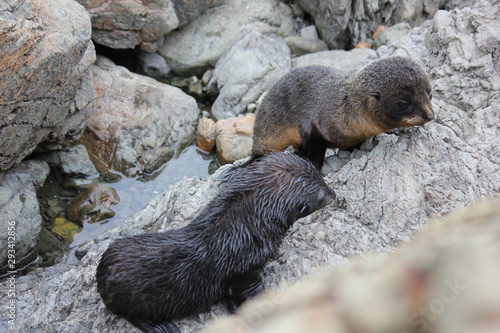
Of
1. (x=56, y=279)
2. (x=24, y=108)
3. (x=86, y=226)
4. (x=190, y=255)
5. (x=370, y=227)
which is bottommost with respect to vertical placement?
(x=86, y=226)

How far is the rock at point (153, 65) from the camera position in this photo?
8922 mm

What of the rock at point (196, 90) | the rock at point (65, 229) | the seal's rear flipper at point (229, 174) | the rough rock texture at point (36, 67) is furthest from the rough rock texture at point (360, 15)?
the rock at point (65, 229)

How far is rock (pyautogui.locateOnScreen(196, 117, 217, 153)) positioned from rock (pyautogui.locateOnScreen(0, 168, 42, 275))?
2.98 m

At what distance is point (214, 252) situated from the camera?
361 centimetres

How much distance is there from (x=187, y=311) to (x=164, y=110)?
4.73 meters

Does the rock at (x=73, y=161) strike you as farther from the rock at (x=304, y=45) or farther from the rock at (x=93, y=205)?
the rock at (x=304, y=45)

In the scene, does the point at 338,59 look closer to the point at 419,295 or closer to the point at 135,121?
the point at 135,121

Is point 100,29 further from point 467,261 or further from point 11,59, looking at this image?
point 467,261

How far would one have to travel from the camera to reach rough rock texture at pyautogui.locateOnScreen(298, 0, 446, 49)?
8930mm

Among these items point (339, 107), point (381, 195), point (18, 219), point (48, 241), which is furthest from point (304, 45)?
point (18, 219)

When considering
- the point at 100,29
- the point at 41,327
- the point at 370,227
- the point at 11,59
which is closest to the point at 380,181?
the point at 370,227

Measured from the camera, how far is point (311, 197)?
374 cm

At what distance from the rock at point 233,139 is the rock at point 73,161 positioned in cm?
217

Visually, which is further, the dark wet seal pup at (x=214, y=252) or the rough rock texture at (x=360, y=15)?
the rough rock texture at (x=360, y=15)
